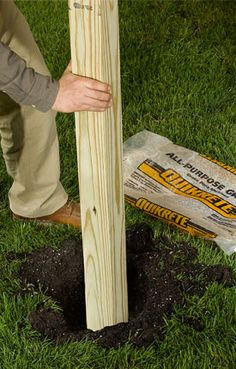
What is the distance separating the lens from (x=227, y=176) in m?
3.73

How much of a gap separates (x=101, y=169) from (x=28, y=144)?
94cm

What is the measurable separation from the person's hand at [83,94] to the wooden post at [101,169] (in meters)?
0.02

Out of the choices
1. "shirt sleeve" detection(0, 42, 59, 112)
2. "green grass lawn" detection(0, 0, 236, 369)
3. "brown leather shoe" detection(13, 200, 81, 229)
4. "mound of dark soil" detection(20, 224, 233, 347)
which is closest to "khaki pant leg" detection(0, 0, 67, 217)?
"brown leather shoe" detection(13, 200, 81, 229)

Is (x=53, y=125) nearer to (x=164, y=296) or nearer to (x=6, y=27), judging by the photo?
(x=6, y=27)

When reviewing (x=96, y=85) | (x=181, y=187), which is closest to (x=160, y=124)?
(x=181, y=187)

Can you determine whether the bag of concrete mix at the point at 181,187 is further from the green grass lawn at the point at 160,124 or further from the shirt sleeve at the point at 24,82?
the shirt sleeve at the point at 24,82

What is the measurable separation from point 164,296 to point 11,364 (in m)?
0.57

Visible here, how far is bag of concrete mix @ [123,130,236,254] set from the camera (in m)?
3.44

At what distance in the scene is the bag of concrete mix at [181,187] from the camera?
3.44 m

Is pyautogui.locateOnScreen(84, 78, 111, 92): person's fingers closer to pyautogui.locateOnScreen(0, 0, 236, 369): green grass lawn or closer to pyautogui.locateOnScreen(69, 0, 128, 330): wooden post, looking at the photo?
pyautogui.locateOnScreen(69, 0, 128, 330): wooden post

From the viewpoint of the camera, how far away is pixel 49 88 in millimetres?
2455

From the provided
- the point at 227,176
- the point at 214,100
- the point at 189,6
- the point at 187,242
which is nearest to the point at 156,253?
the point at 187,242

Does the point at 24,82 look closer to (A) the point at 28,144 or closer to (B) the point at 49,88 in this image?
(B) the point at 49,88

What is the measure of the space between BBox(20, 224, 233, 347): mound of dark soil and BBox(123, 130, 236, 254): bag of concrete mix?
0.53ft
